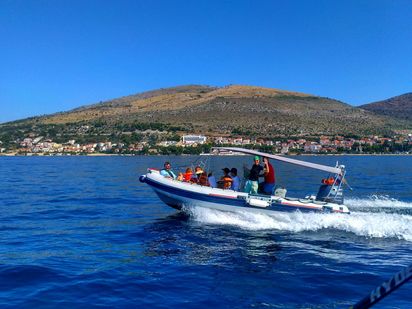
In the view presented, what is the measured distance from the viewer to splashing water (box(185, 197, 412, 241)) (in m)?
14.1

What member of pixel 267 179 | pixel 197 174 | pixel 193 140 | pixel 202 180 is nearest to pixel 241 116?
pixel 193 140

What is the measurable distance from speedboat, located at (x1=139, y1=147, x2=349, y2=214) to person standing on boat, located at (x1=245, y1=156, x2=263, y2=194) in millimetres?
299

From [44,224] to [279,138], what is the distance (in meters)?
105

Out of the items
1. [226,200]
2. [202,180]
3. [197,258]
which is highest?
[202,180]

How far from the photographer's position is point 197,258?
36.6ft

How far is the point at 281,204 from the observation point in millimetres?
15531

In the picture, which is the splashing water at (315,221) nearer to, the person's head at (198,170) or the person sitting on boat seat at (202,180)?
the person sitting on boat seat at (202,180)

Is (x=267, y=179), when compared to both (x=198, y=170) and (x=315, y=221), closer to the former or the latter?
(x=315, y=221)

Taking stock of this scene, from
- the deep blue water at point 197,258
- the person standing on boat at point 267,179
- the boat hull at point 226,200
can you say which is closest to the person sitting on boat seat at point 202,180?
the boat hull at point 226,200

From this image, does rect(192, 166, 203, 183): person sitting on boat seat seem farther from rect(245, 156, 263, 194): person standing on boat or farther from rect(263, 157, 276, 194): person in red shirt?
rect(263, 157, 276, 194): person in red shirt

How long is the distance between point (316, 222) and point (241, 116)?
130 metres

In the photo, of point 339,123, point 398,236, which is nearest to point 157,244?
point 398,236

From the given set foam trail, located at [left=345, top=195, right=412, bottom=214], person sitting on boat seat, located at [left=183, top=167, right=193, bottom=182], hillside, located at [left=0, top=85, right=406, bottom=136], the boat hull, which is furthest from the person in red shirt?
hillside, located at [left=0, top=85, right=406, bottom=136]

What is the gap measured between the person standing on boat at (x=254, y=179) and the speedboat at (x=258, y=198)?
11.8 inches
